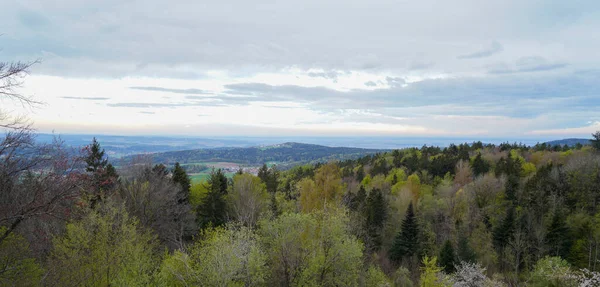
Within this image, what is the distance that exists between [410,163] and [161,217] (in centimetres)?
5549

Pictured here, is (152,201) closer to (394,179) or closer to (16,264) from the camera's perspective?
(16,264)

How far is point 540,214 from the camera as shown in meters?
39.0

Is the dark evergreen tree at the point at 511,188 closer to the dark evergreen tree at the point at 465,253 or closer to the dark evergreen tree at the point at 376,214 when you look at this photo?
the dark evergreen tree at the point at 465,253

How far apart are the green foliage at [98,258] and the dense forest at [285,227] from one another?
0.34 ft

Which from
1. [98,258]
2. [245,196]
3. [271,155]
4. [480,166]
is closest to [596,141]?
[480,166]

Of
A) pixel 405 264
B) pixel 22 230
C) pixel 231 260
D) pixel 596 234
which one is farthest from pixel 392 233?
pixel 22 230

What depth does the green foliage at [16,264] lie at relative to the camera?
33.9ft

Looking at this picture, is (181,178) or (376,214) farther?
(376,214)

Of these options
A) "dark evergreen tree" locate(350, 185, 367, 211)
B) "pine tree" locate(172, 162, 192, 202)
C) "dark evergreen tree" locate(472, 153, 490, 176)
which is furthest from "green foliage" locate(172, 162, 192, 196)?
"dark evergreen tree" locate(472, 153, 490, 176)

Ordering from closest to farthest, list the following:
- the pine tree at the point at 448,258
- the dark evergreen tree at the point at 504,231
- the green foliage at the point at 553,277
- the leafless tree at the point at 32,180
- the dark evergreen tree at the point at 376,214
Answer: the leafless tree at the point at 32,180 → the green foliage at the point at 553,277 → the pine tree at the point at 448,258 → the dark evergreen tree at the point at 504,231 → the dark evergreen tree at the point at 376,214

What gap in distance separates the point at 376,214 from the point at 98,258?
3180cm

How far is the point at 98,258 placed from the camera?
16.8 metres

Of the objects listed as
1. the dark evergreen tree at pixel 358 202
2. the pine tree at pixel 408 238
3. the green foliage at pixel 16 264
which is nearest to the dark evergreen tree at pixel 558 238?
the pine tree at pixel 408 238

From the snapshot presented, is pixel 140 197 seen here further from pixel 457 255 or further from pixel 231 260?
pixel 457 255
